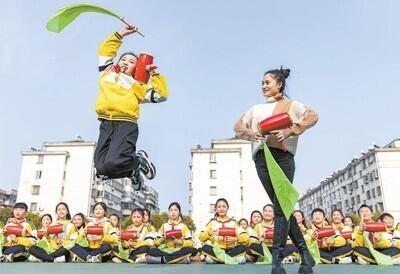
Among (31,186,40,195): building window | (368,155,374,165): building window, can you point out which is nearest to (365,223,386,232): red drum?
(31,186,40,195): building window

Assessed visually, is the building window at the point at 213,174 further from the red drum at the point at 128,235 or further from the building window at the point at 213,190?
the red drum at the point at 128,235

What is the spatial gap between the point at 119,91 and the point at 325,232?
4.63 m

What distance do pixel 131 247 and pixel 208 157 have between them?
3200cm

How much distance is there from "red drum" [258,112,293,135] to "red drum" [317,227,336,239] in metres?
4.17

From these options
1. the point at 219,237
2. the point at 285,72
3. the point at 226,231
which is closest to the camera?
the point at 285,72

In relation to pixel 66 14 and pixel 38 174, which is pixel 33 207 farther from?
pixel 66 14

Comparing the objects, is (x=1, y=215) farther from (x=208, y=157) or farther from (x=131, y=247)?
(x=131, y=247)

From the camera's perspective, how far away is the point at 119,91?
3.93 m

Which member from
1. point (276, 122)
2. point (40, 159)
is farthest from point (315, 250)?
point (40, 159)

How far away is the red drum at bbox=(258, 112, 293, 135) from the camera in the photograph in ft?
9.75

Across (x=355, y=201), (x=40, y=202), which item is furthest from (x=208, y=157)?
(x=355, y=201)

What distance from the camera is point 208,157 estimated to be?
3866cm

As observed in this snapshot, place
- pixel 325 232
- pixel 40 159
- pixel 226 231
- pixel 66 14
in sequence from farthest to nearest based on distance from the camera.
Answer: pixel 40 159
pixel 325 232
pixel 226 231
pixel 66 14

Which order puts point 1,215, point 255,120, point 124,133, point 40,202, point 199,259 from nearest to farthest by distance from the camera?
point 255,120
point 124,133
point 199,259
point 1,215
point 40,202
